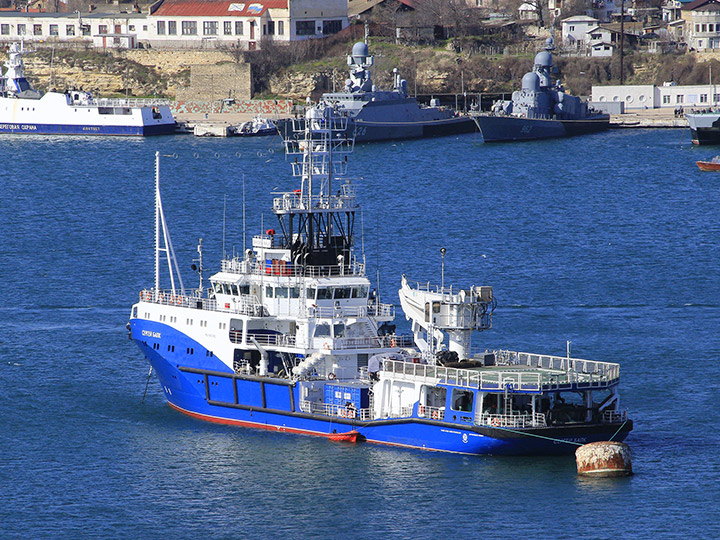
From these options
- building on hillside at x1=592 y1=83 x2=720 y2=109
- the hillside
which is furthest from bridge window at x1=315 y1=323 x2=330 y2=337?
building on hillside at x1=592 y1=83 x2=720 y2=109

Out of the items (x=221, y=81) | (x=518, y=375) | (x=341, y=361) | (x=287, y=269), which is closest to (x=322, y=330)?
(x=341, y=361)

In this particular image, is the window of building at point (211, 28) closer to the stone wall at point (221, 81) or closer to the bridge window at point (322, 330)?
the stone wall at point (221, 81)

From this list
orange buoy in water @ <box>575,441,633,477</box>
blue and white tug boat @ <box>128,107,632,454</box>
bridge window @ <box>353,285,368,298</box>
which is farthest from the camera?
bridge window @ <box>353,285,368,298</box>

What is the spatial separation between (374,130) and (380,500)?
103228 mm

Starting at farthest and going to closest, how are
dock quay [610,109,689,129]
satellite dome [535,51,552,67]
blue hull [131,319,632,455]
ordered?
1. dock quay [610,109,689,129]
2. satellite dome [535,51,552,67]
3. blue hull [131,319,632,455]

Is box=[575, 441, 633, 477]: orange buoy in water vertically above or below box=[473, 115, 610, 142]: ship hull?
below

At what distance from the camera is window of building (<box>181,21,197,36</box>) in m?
166

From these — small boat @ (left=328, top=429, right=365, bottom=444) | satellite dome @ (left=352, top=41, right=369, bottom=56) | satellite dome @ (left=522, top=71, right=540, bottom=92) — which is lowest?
small boat @ (left=328, top=429, right=365, bottom=444)

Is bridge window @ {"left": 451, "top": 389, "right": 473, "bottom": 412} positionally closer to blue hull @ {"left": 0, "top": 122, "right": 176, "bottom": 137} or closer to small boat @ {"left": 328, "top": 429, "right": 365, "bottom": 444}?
small boat @ {"left": 328, "top": 429, "right": 365, "bottom": 444}

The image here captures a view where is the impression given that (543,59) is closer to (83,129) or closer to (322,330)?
(83,129)

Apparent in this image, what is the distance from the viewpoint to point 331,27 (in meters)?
169

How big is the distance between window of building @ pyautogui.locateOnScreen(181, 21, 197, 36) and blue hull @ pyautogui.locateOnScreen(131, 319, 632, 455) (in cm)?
12002

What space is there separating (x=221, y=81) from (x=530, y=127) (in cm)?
3773

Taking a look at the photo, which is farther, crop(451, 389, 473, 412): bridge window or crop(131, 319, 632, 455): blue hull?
crop(451, 389, 473, 412): bridge window
